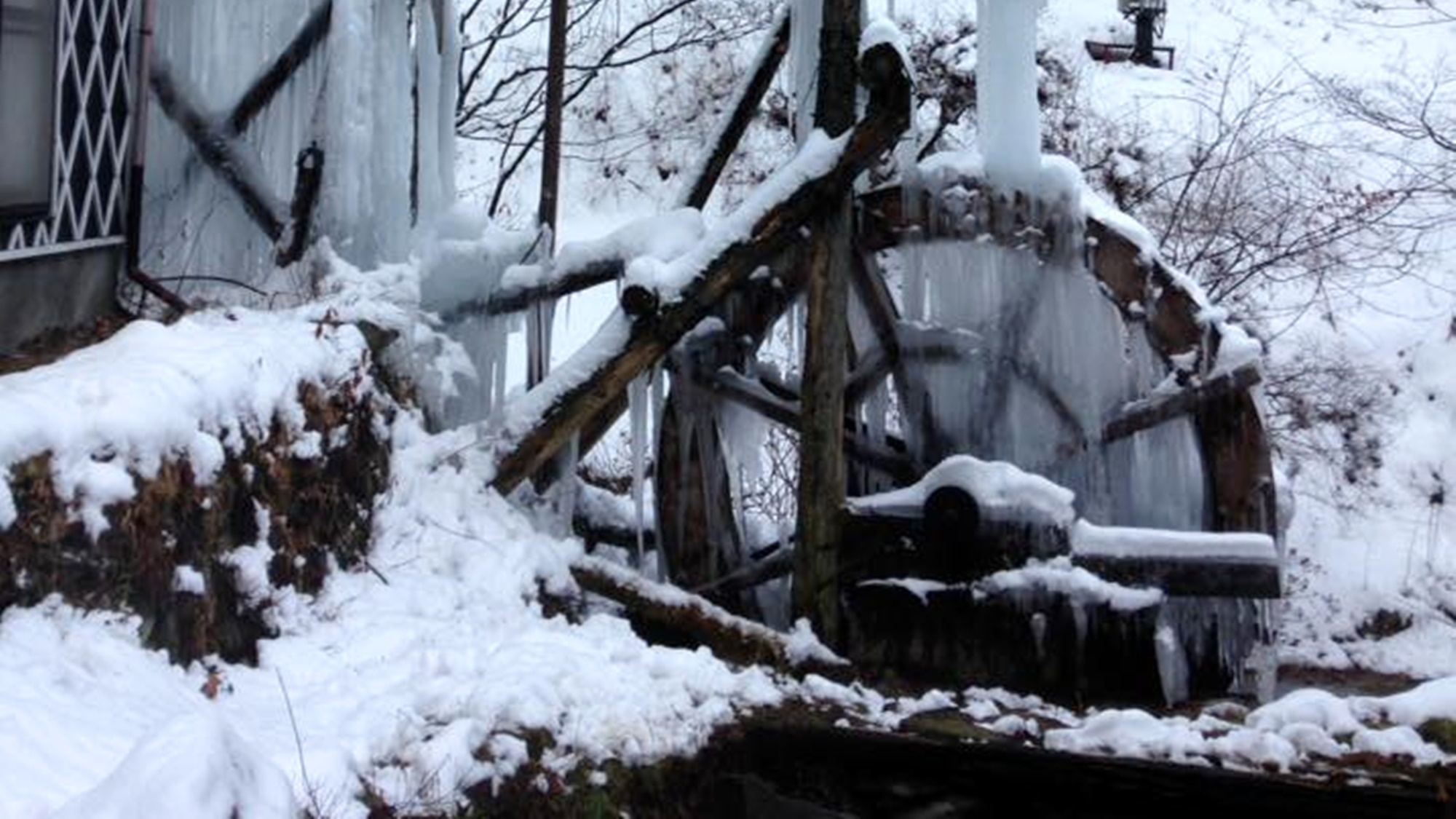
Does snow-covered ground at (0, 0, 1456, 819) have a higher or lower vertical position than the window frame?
lower

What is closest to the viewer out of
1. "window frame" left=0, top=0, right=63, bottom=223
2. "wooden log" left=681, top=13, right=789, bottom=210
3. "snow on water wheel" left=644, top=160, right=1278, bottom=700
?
"window frame" left=0, top=0, right=63, bottom=223

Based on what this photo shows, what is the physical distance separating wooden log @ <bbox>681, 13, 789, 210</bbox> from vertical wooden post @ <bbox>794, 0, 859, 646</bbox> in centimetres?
103

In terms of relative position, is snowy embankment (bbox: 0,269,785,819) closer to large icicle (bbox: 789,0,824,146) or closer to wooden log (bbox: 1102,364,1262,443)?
large icicle (bbox: 789,0,824,146)

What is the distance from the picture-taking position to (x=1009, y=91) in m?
7.79

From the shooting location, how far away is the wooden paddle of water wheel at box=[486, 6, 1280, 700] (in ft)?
24.3

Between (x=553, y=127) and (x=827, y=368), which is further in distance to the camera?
(x=553, y=127)

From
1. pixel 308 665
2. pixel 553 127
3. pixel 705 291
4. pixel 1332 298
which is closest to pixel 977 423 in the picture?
pixel 705 291

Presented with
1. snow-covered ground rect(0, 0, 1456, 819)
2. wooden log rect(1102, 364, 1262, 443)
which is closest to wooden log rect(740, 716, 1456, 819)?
snow-covered ground rect(0, 0, 1456, 819)

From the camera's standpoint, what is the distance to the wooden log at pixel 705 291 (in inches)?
285

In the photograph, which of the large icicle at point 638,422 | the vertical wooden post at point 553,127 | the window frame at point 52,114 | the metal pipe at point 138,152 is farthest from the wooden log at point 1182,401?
the window frame at point 52,114

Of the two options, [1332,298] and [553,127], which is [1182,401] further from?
[1332,298]

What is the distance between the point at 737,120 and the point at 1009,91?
1.70 metres

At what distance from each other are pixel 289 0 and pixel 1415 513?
994cm

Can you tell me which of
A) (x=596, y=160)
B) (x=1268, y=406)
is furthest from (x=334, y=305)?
(x=596, y=160)
